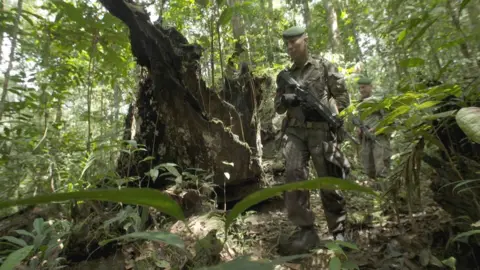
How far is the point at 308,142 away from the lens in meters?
3.47

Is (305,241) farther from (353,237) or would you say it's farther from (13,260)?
(13,260)

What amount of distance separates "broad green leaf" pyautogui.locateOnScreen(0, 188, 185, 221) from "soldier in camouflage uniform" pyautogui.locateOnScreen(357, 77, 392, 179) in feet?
16.2

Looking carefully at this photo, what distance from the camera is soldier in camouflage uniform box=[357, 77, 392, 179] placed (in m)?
5.25

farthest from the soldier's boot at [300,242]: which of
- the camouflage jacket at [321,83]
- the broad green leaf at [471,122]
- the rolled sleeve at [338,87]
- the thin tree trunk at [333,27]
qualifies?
the thin tree trunk at [333,27]

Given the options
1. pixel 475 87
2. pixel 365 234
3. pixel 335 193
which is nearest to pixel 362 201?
pixel 365 234

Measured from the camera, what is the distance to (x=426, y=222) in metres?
3.15

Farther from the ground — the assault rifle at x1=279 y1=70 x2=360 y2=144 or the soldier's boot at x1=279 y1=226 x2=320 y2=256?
the assault rifle at x1=279 y1=70 x2=360 y2=144

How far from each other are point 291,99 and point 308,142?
0.50 meters

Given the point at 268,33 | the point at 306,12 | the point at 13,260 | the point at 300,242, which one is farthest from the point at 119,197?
the point at 306,12

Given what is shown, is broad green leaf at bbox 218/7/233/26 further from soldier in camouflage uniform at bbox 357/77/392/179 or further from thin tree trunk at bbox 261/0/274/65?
thin tree trunk at bbox 261/0/274/65

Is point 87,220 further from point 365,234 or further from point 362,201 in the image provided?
point 362,201

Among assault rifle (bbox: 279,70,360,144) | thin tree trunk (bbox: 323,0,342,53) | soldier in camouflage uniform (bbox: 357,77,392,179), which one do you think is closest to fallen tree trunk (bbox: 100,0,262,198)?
assault rifle (bbox: 279,70,360,144)

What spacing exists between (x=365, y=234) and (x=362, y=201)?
115 cm

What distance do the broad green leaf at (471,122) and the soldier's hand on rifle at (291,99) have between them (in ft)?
6.27
